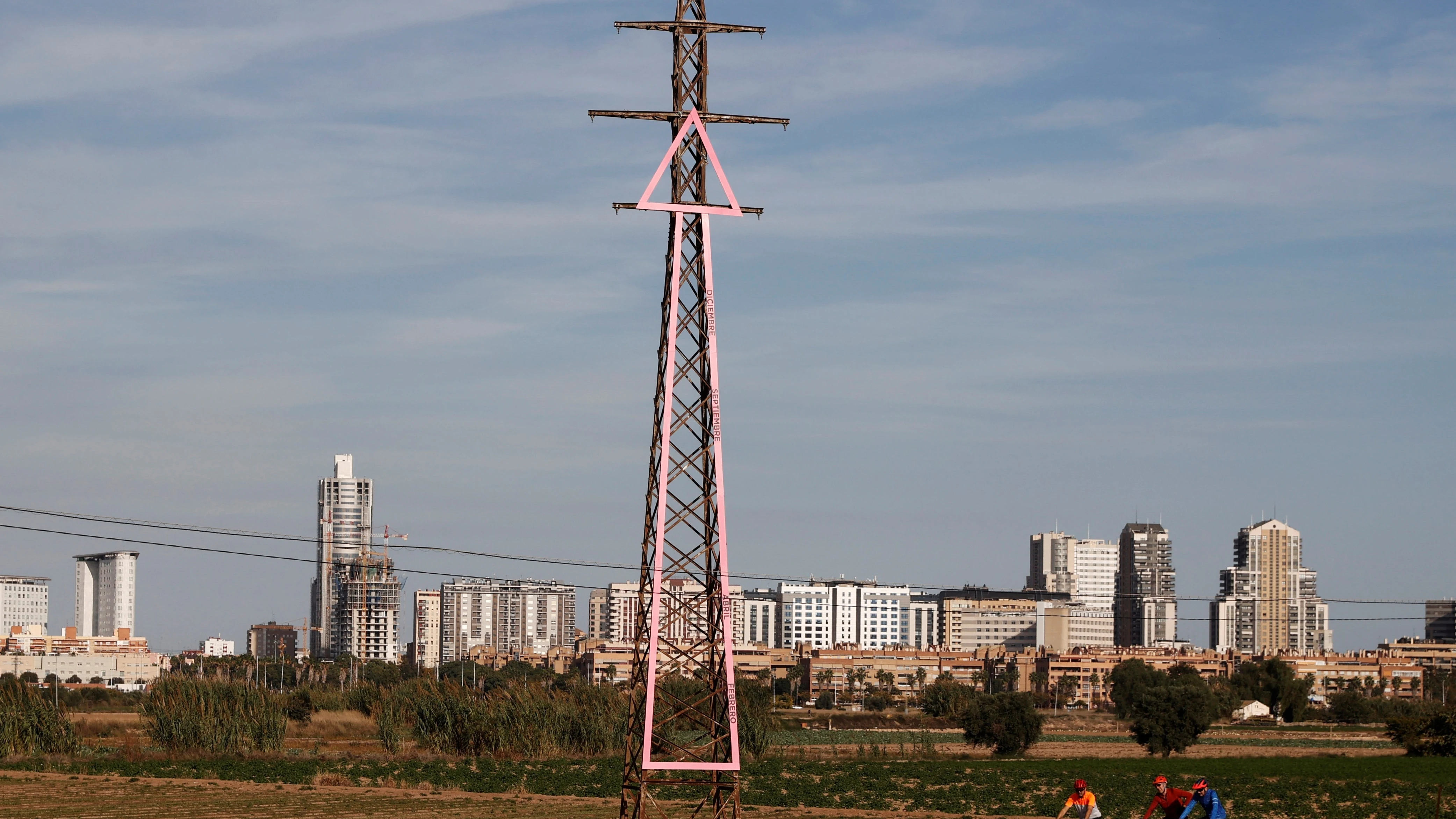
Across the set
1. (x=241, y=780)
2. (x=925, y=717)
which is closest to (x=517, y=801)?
(x=241, y=780)

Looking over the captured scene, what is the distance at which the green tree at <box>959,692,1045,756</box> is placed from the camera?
320ft

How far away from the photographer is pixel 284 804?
174 ft

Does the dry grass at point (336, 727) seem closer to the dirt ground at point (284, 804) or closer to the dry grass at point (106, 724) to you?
the dry grass at point (106, 724)

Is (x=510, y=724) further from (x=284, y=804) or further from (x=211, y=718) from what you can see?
(x=284, y=804)

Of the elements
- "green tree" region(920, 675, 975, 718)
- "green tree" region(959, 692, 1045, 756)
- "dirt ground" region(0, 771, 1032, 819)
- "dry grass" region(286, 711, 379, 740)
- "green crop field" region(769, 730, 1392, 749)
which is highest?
"dirt ground" region(0, 771, 1032, 819)

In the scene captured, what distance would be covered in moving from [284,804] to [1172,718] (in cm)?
6184

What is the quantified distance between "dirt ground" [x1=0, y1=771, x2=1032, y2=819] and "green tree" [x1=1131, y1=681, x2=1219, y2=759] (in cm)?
5018

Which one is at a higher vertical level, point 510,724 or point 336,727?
point 510,724

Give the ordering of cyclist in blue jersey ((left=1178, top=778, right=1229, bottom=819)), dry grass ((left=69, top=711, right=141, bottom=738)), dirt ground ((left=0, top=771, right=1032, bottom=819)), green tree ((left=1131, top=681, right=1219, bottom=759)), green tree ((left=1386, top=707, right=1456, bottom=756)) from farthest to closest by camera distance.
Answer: dry grass ((left=69, top=711, right=141, bottom=738)), green tree ((left=1131, top=681, right=1219, bottom=759)), green tree ((left=1386, top=707, right=1456, bottom=756)), dirt ground ((left=0, top=771, right=1032, bottom=819)), cyclist in blue jersey ((left=1178, top=778, right=1229, bottom=819))

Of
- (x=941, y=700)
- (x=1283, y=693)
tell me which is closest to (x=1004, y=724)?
(x=941, y=700)

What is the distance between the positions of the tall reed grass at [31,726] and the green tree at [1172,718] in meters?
59.7

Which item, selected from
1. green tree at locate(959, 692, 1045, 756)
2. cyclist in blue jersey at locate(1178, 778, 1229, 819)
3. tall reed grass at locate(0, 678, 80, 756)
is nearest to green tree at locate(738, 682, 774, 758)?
green tree at locate(959, 692, 1045, 756)

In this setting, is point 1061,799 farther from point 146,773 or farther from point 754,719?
point 146,773

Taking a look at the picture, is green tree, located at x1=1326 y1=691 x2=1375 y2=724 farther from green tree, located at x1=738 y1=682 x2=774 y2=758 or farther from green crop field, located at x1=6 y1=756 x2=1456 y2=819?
green crop field, located at x1=6 y1=756 x2=1456 y2=819
